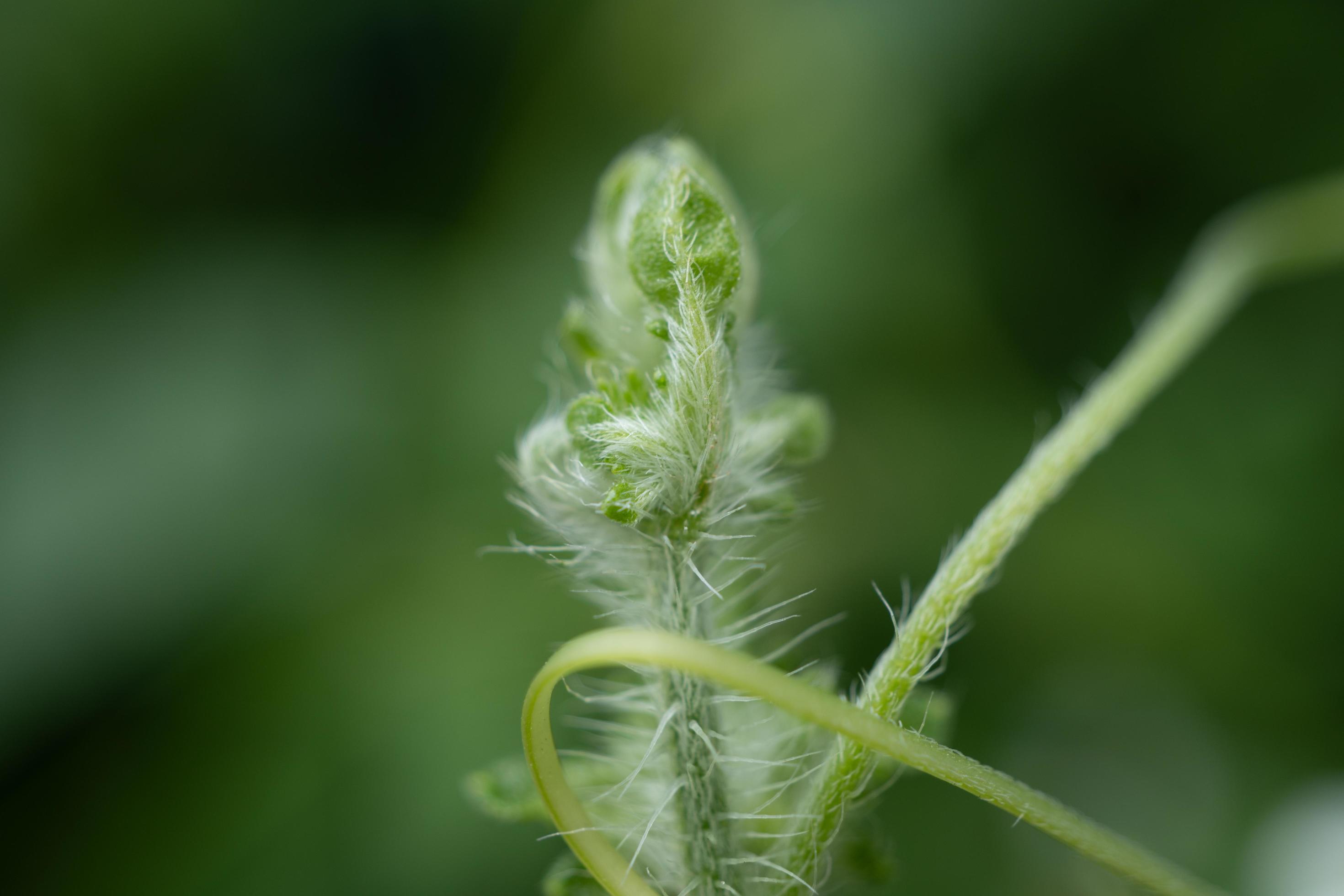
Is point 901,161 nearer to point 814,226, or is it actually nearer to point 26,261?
point 814,226

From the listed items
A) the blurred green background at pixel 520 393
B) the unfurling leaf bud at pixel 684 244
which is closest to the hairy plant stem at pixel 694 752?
the unfurling leaf bud at pixel 684 244

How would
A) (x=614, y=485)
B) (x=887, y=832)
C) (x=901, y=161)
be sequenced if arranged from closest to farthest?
(x=614, y=485), (x=887, y=832), (x=901, y=161)

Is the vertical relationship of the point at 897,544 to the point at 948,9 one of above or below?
below

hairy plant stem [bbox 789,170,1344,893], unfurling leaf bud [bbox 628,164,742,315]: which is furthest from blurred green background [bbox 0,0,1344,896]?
unfurling leaf bud [bbox 628,164,742,315]

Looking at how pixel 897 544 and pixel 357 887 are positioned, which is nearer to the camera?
pixel 357 887

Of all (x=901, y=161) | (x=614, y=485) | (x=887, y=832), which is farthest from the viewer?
(x=901, y=161)

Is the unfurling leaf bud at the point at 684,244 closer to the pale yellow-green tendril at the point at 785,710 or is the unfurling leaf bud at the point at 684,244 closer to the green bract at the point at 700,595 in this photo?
the green bract at the point at 700,595

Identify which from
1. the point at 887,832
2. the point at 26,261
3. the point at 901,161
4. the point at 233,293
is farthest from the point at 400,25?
the point at 887,832
